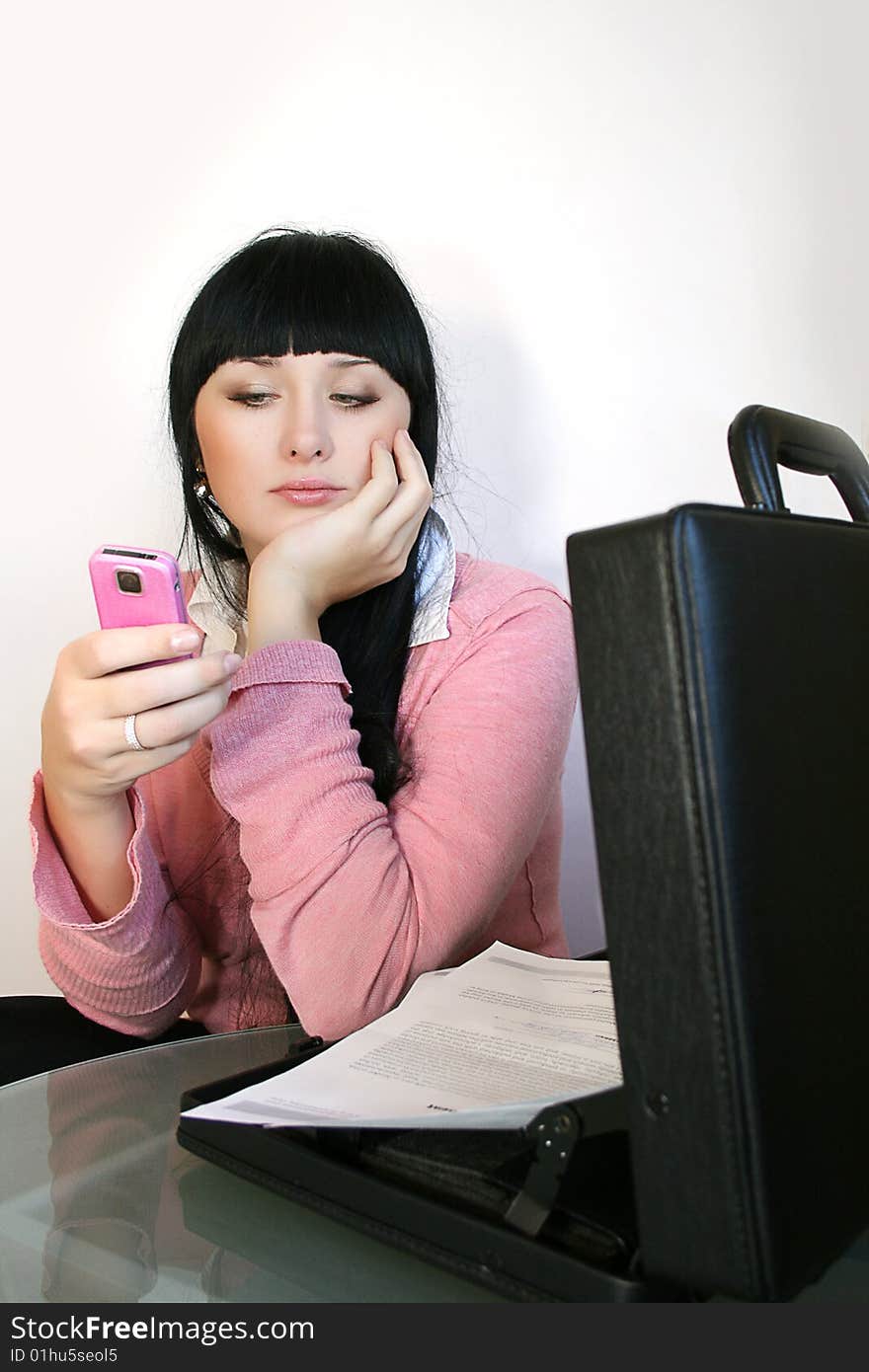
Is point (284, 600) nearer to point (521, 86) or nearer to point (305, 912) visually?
point (305, 912)

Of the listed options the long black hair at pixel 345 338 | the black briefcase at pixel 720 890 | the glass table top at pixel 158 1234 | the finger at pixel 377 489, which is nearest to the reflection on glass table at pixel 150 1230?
the glass table top at pixel 158 1234

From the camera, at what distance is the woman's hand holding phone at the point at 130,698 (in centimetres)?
87

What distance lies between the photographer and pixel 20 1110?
0.87 metres

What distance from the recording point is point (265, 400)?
122cm

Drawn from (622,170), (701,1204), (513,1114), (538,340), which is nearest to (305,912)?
(513,1114)

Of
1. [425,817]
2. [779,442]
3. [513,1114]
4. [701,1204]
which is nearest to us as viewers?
[701,1204]

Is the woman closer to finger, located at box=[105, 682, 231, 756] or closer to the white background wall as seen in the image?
finger, located at box=[105, 682, 231, 756]

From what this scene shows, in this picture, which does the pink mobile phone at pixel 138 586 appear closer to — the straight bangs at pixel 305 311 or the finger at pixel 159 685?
the finger at pixel 159 685

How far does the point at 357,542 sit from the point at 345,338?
0.23 m

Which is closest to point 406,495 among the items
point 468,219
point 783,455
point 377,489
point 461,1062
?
point 377,489

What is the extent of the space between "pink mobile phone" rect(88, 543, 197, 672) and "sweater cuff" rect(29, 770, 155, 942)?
0.21 m

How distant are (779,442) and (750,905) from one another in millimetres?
371

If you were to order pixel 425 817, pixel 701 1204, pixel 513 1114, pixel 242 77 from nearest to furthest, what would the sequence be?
pixel 701 1204 → pixel 513 1114 → pixel 425 817 → pixel 242 77

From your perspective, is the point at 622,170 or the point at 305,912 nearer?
the point at 305,912
